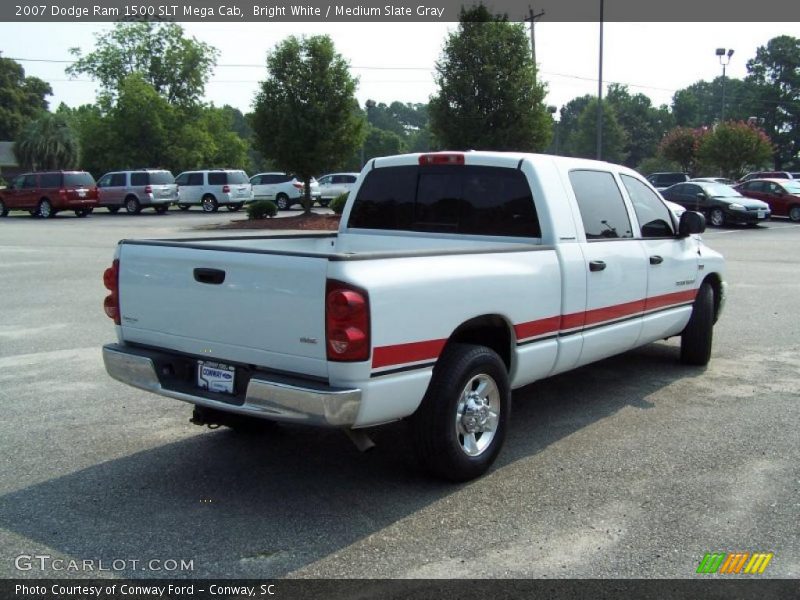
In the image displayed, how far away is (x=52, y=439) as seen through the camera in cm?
539

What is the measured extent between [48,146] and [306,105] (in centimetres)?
4018

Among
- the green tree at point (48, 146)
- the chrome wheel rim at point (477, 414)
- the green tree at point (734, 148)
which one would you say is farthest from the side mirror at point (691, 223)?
the green tree at point (48, 146)

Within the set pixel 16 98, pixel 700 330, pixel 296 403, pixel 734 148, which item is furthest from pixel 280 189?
pixel 16 98

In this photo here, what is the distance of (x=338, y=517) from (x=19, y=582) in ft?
5.06

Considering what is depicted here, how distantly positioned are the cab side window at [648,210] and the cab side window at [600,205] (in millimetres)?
245

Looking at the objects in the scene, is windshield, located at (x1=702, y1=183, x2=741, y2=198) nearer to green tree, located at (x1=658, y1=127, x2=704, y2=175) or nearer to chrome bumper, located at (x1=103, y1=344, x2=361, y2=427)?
green tree, located at (x1=658, y1=127, x2=704, y2=175)

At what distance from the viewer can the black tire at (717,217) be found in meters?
28.1

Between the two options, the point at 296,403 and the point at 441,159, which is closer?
the point at 296,403

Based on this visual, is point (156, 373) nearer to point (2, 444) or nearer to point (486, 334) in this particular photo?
point (2, 444)

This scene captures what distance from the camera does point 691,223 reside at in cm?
680

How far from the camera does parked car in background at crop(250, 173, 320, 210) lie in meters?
37.4

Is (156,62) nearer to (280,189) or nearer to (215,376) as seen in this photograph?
(280,189)

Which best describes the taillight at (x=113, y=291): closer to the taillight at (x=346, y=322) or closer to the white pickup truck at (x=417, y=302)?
the white pickup truck at (x=417, y=302)

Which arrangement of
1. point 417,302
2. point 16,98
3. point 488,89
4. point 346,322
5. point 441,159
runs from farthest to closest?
point 16,98 < point 488,89 < point 441,159 < point 417,302 < point 346,322
